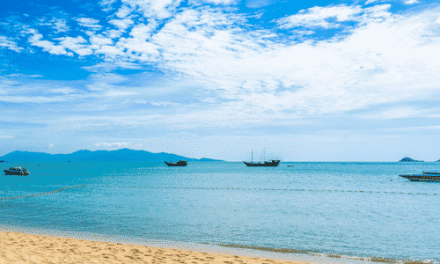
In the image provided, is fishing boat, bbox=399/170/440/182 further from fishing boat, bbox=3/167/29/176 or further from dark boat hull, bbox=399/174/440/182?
fishing boat, bbox=3/167/29/176

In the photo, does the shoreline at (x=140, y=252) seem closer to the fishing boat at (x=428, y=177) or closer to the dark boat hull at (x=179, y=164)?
the fishing boat at (x=428, y=177)

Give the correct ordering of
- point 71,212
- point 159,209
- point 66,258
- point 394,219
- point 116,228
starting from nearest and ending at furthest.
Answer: point 66,258, point 116,228, point 394,219, point 71,212, point 159,209

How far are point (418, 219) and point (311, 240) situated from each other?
12.3 m

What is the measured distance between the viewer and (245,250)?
1376 centimetres

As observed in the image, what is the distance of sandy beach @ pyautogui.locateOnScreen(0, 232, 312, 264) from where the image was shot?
10523mm

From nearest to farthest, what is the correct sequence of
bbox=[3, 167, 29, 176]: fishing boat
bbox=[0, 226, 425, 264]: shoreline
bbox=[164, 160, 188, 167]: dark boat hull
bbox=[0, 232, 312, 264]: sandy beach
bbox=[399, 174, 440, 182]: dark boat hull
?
1. bbox=[0, 232, 312, 264]: sandy beach
2. bbox=[0, 226, 425, 264]: shoreline
3. bbox=[399, 174, 440, 182]: dark boat hull
4. bbox=[3, 167, 29, 176]: fishing boat
5. bbox=[164, 160, 188, 167]: dark boat hull

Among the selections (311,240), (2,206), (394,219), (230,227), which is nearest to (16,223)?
(2,206)

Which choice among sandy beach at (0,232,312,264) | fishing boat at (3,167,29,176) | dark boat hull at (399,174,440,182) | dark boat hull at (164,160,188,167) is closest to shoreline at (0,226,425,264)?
sandy beach at (0,232,312,264)

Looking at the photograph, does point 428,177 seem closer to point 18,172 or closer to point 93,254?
point 93,254

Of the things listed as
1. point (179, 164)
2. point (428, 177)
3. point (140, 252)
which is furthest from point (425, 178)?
point (179, 164)

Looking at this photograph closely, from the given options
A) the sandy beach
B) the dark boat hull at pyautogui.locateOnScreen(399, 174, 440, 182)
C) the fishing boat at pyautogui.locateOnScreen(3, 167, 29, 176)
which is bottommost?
the fishing boat at pyautogui.locateOnScreen(3, 167, 29, 176)

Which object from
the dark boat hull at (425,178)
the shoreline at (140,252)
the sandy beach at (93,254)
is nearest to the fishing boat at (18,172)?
the shoreline at (140,252)

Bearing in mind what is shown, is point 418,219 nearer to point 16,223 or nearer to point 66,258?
point 66,258

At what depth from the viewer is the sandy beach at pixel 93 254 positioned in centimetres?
1052
